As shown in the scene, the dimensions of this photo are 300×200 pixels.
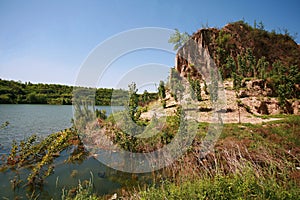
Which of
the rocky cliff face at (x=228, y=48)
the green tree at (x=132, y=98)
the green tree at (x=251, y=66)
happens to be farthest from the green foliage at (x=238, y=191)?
the green tree at (x=251, y=66)

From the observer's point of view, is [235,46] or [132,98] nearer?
[132,98]

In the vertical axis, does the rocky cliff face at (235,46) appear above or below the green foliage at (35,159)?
above

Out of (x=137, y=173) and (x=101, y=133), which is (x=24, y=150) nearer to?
(x=101, y=133)

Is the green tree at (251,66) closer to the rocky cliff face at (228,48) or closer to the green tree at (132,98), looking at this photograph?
the rocky cliff face at (228,48)

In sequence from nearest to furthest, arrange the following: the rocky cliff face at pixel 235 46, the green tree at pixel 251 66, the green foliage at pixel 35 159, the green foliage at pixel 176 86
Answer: the green foliage at pixel 35 159, the green foliage at pixel 176 86, the green tree at pixel 251 66, the rocky cliff face at pixel 235 46

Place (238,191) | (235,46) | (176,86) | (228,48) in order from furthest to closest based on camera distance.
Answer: (235,46), (228,48), (176,86), (238,191)

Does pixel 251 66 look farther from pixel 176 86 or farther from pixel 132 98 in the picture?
pixel 132 98

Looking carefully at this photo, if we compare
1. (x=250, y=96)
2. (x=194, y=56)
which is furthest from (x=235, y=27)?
(x=250, y=96)

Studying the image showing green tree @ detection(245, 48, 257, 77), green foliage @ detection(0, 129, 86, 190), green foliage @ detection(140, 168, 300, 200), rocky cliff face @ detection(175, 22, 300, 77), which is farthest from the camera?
rocky cliff face @ detection(175, 22, 300, 77)

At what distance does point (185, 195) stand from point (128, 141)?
449cm

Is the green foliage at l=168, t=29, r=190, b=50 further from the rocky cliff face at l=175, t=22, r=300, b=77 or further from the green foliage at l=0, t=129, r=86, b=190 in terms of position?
the green foliage at l=0, t=129, r=86, b=190

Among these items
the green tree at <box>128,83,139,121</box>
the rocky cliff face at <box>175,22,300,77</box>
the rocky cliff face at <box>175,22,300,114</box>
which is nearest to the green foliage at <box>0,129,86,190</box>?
the green tree at <box>128,83,139,121</box>

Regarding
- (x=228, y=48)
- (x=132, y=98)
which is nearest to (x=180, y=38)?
(x=228, y=48)

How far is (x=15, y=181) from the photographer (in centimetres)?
565
